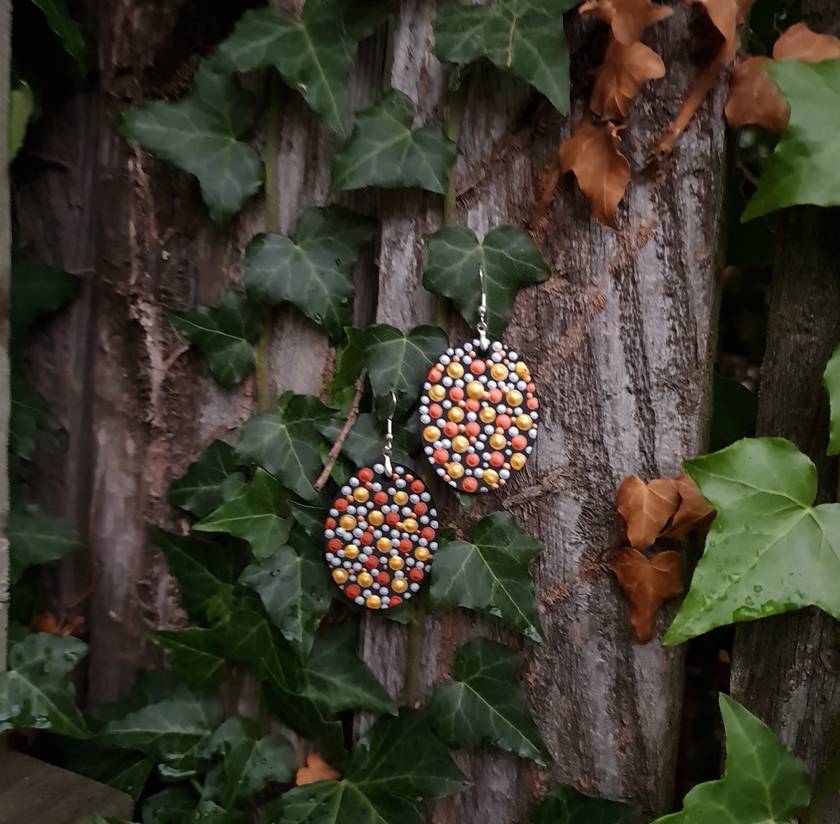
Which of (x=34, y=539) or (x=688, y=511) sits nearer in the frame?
(x=688, y=511)

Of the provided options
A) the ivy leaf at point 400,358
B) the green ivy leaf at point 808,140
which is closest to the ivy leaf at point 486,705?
the ivy leaf at point 400,358

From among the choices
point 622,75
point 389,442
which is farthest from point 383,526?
point 622,75

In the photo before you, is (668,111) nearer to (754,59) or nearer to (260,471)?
(754,59)

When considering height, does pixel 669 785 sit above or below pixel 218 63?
below

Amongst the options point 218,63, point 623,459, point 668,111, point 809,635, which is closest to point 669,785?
point 809,635

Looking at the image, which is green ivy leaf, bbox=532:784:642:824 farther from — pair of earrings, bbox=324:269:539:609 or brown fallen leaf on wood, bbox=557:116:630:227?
brown fallen leaf on wood, bbox=557:116:630:227

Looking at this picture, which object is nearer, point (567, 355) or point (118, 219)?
point (567, 355)

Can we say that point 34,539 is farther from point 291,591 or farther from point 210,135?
point 210,135
